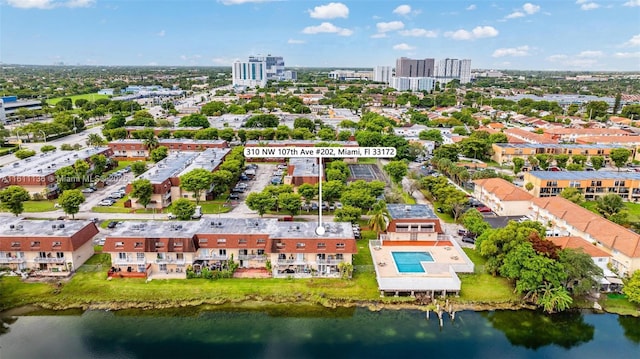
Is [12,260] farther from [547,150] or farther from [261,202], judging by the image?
[547,150]

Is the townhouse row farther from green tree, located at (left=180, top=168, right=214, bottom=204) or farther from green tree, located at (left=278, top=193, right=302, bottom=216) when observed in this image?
green tree, located at (left=180, top=168, right=214, bottom=204)

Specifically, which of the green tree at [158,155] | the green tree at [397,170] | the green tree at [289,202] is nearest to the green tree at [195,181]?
the green tree at [289,202]

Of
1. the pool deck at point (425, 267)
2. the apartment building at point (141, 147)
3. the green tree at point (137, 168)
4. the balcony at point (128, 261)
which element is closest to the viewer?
the pool deck at point (425, 267)

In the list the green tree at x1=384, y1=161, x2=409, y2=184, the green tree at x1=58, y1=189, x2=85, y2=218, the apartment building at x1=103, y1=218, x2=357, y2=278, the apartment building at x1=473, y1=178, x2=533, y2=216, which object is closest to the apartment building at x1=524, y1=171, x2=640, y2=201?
the apartment building at x1=473, y1=178, x2=533, y2=216

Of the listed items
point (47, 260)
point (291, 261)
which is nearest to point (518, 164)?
point (291, 261)

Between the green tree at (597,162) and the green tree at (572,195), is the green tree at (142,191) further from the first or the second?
the green tree at (597,162)

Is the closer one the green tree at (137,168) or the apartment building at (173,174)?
the apartment building at (173,174)

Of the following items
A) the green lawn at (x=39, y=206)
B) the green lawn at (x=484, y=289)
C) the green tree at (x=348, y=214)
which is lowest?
the green lawn at (x=484, y=289)

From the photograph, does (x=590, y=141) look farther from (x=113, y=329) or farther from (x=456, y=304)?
(x=113, y=329)
